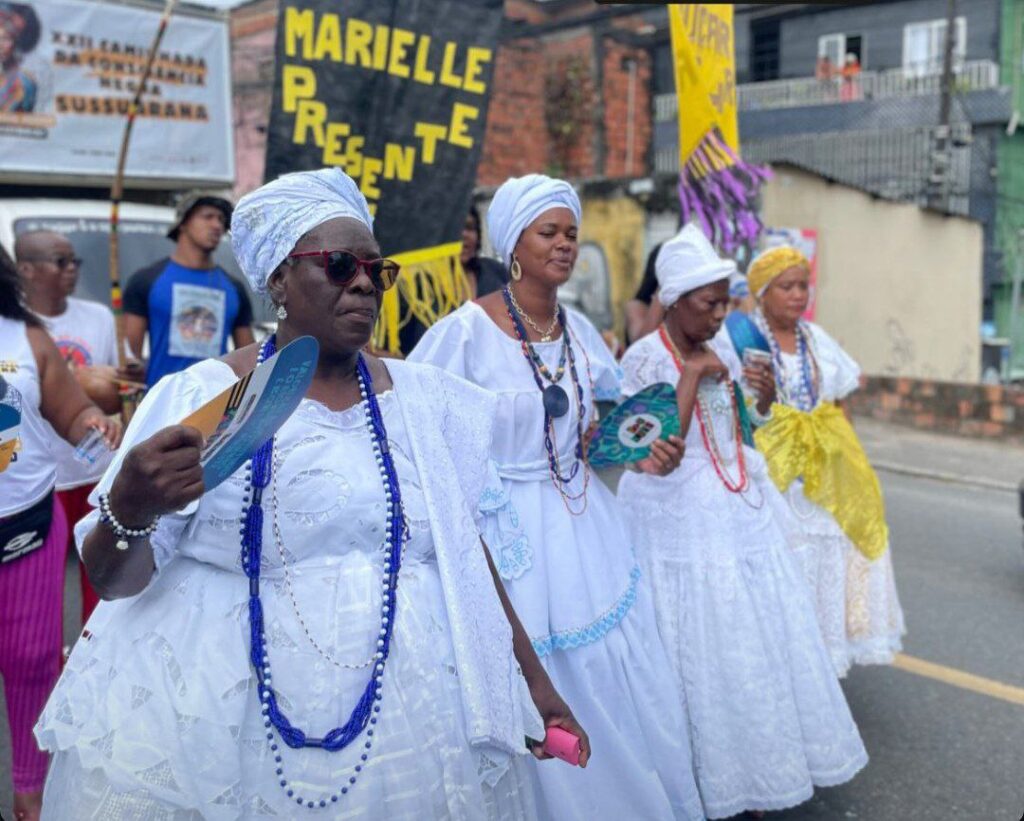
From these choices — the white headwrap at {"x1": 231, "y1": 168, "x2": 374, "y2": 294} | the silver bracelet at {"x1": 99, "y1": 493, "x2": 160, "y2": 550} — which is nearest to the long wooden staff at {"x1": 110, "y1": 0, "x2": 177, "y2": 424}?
the white headwrap at {"x1": 231, "y1": 168, "x2": 374, "y2": 294}

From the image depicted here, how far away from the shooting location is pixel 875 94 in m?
23.3

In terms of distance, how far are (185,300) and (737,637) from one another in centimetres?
321

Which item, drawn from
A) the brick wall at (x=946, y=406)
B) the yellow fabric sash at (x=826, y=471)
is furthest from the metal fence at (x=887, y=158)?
the yellow fabric sash at (x=826, y=471)

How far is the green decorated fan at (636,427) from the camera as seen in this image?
3273 millimetres

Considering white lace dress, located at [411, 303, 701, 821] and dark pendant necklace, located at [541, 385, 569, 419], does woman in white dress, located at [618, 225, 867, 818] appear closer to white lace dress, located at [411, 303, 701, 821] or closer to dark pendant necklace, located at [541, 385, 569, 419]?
white lace dress, located at [411, 303, 701, 821]

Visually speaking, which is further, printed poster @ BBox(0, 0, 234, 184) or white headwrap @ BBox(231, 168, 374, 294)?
printed poster @ BBox(0, 0, 234, 184)

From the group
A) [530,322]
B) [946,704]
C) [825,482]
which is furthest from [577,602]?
[946,704]

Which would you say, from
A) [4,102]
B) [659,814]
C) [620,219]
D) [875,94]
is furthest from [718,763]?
[875,94]

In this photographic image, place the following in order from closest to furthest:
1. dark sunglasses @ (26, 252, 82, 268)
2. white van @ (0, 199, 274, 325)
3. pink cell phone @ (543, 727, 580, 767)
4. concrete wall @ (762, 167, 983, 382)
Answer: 1. pink cell phone @ (543, 727, 580, 767)
2. dark sunglasses @ (26, 252, 82, 268)
3. white van @ (0, 199, 274, 325)
4. concrete wall @ (762, 167, 983, 382)

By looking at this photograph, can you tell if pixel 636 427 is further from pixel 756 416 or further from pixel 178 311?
pixel 178 311

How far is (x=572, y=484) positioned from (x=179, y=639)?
Result: 65.8 inches

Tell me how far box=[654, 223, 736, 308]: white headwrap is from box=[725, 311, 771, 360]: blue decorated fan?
0.54 m

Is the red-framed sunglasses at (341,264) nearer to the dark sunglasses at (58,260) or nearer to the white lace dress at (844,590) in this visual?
the white lace dress at (844,590)

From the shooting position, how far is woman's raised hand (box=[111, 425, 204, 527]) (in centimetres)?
162
